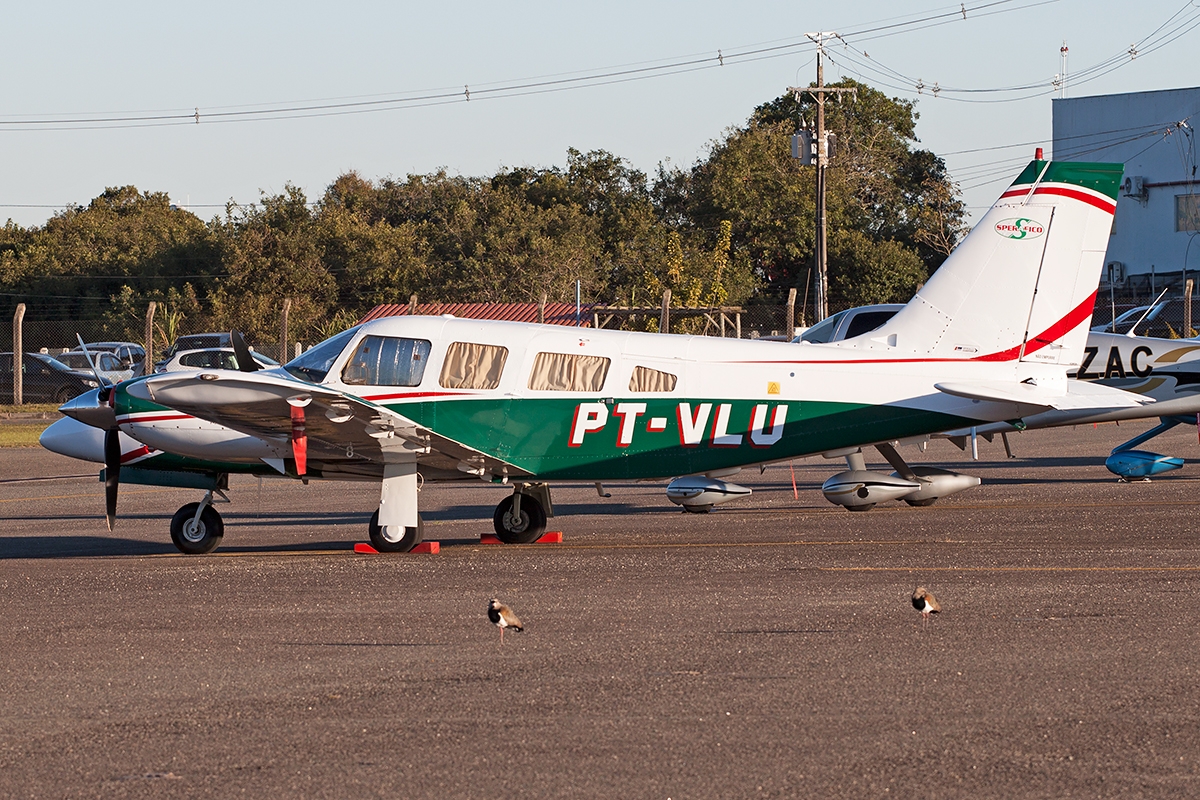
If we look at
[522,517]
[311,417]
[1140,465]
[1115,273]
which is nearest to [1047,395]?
[522,517]

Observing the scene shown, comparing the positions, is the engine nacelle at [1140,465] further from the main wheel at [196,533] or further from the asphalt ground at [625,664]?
the main wheel at [196,533]

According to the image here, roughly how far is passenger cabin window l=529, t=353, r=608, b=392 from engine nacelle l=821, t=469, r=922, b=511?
322 cm

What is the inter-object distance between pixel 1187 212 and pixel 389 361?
185ft

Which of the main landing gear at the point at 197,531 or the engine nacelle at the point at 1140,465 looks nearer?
the main landing gear at the point at 197,531

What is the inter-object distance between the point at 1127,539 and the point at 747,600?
4.64 metres

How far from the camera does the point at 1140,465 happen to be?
18156mm

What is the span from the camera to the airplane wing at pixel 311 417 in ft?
38.8

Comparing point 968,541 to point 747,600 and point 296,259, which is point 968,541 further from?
point 296,259

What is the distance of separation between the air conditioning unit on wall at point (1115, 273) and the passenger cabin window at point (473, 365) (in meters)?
51.7

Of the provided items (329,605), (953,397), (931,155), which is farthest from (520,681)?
(931,155)

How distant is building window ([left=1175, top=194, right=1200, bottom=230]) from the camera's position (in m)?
61.2

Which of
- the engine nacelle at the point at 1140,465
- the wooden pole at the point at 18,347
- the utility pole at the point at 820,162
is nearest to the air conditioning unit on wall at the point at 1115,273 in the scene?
the utility pole at the point at 820,162

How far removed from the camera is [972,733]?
6000 millimetres

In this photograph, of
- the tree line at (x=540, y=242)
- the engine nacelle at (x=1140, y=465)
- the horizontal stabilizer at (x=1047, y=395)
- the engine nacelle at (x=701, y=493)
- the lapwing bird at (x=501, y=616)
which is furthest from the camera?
A: the tree line at (x=540, y=242)
